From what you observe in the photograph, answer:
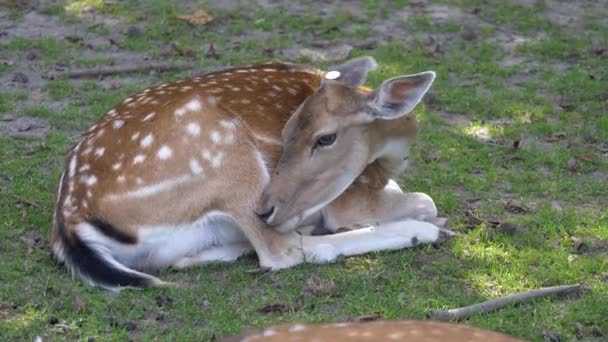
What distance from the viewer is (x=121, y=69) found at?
365 inches

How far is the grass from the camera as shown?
566 cm

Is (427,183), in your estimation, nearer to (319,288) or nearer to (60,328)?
(319,288)

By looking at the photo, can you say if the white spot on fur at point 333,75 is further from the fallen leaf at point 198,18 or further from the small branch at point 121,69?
the fallen leaf at point 198,18

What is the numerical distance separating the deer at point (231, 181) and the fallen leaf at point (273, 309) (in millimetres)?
520

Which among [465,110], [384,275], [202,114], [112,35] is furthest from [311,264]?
[112,35]

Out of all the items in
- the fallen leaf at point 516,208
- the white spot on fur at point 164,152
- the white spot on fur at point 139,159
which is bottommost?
the fallen leaf at point 516,208

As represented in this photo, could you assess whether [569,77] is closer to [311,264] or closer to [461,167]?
[461,167]

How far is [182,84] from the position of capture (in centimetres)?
677

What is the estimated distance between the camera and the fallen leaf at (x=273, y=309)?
5707mm

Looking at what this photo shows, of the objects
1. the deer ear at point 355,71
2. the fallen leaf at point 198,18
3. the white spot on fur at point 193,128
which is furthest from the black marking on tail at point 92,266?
the fallen leaf at point 198,18

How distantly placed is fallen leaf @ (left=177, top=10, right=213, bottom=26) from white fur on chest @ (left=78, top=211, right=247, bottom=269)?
431 cm

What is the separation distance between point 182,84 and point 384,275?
5.22ft

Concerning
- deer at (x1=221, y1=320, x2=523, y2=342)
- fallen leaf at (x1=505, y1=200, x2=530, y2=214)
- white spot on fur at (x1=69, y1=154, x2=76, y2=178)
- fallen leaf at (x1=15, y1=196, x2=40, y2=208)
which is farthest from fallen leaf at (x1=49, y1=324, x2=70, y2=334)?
fallen leaf at (x1=505, y1=200, x2=530, y2=214)

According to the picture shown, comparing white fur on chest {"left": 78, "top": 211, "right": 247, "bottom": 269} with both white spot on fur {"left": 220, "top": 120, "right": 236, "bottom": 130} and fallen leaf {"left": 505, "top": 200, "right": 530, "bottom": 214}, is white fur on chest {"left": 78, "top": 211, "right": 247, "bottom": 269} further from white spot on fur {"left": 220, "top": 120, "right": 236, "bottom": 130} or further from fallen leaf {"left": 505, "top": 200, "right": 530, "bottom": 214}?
fallen leaf {"left": 505, "top": 200, "right": 530, "bottom": 214}
